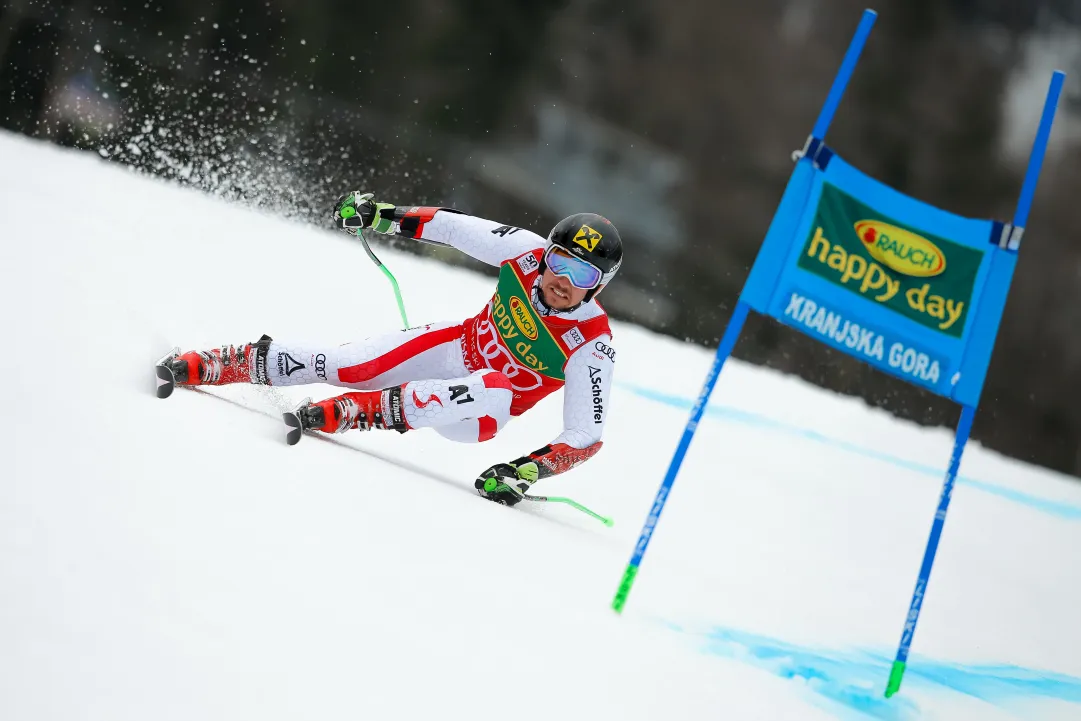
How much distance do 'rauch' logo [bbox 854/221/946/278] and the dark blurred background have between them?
314 inches

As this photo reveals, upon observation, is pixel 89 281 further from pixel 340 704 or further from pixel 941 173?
pixel 941 173

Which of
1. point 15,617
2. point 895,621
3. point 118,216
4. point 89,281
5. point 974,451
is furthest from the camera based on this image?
A: point 974,451

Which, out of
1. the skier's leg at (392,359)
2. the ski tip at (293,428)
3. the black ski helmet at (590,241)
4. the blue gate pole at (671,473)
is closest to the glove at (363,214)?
the skier's leg at (392,359)

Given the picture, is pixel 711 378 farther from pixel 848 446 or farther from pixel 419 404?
pixel 848 446

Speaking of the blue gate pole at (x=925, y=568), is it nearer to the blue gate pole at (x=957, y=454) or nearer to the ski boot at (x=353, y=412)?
the blue gate pole at (x=957, y=454)

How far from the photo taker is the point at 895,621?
4.18 m

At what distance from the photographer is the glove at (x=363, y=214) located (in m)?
4.18

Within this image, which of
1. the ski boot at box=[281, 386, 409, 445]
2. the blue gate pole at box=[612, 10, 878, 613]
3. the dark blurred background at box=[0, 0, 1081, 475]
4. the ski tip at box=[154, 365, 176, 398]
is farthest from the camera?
the dark blurred background at box=[0, 0, 1081, 475]

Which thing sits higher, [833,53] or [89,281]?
[833,53]

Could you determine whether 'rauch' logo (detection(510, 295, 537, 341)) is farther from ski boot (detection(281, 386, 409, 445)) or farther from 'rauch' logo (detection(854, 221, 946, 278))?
'rauch' logo (detection(854, 221, 946, 278))

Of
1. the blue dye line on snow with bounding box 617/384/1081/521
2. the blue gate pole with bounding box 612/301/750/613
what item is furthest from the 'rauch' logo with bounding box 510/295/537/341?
the blue dye line on snow with bounding box 617/384/1081/521

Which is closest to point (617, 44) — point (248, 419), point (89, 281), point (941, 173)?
point (941, 173)

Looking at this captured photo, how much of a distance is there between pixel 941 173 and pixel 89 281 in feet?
36.5

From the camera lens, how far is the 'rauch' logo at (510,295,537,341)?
400 centimetres
